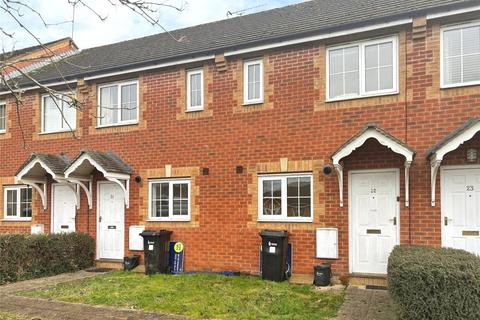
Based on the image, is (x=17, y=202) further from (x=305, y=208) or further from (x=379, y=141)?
(x=379, y=141)

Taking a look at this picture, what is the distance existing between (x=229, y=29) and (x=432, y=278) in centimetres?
959

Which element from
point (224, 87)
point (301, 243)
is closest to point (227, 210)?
point (301, 243)

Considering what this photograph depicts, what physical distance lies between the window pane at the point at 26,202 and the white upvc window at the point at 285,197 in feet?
24.7

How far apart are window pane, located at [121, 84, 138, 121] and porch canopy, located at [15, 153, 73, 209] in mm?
2197

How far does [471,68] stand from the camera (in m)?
8.60

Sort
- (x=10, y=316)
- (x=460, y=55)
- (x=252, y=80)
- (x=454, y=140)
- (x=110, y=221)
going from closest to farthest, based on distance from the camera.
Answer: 1. (x=10, y=316)
2. (x=454, y=140)
3. (x=460, y=55)
4. (x=252, y=80)
5. (x=110, y=221)

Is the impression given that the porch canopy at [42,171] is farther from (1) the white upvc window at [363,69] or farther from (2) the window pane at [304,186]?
(1) the white upvc window at [363,69]

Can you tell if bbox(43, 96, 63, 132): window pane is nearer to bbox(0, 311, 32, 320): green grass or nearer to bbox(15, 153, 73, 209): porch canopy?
bbox(15, 153, 73, 209): porch canopy

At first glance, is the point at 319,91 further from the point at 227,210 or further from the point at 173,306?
the point at 173,306

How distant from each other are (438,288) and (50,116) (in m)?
11.9

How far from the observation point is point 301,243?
9.73 meters

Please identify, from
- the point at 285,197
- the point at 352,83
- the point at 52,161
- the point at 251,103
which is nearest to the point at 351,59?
the point at 352,83

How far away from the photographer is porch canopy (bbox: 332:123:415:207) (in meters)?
8.28

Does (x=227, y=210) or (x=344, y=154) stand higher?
(x=344, y=154)
